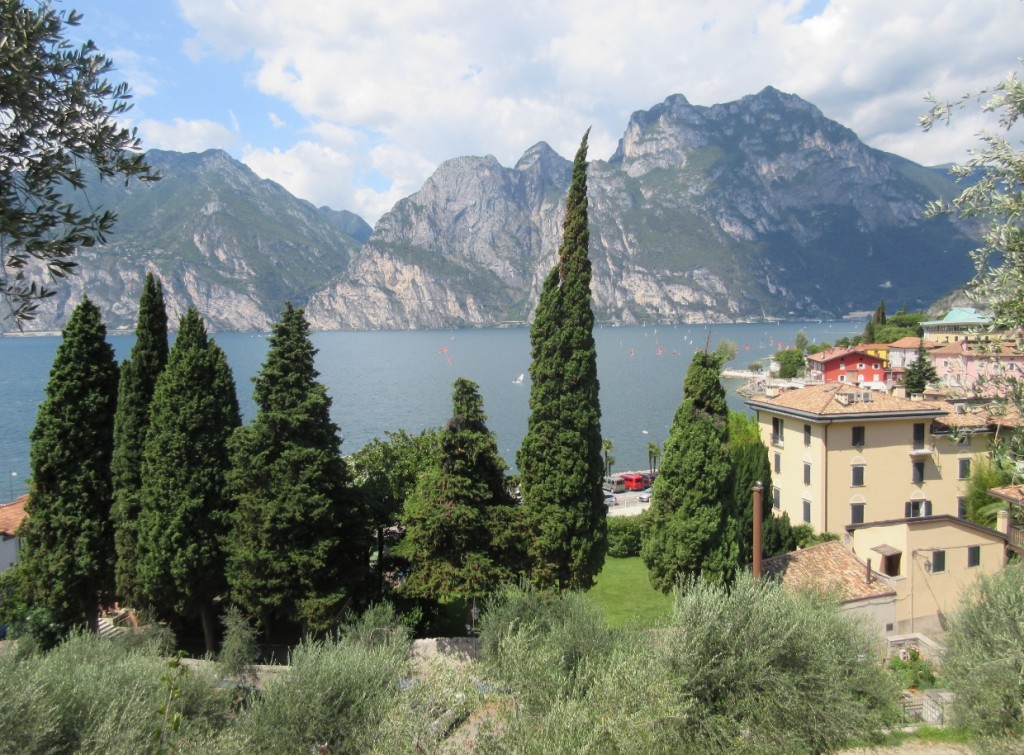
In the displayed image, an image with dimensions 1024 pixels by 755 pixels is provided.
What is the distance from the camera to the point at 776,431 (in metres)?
29.3

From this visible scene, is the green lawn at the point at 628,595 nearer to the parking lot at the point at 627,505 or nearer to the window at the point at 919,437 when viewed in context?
the parking lot at the point at 627,505

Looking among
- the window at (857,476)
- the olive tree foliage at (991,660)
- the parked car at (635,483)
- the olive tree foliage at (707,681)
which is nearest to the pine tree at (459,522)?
the olive tree foliage at (707,681)

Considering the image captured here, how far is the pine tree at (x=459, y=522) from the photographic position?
635 inches

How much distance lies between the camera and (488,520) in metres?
16.8

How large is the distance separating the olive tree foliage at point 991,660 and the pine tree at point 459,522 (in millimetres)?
9122

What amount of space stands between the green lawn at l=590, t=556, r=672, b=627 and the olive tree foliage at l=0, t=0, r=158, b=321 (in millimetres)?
16060

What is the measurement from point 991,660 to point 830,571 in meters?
9.49

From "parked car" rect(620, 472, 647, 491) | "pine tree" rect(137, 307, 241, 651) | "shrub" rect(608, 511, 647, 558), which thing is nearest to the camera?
"pine tree" rect(137, 307, 241, 651)

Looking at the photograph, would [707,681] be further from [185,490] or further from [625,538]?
[625,538]

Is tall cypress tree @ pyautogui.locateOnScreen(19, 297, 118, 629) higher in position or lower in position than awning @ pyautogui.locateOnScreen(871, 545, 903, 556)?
higher

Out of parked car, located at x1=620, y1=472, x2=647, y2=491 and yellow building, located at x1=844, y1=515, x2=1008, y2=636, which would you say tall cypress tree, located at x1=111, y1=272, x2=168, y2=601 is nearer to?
yellow building, located at x1=844, y1=515, x2=1008, y2=636

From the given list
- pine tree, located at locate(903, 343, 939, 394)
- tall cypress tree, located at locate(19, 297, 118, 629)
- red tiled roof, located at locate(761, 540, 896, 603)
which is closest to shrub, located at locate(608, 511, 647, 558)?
red tiled roof, located at locate(761, 540, 896, 603)

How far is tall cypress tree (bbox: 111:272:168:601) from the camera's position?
53.2 feet

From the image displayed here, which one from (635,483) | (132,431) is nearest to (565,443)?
(132,431)
